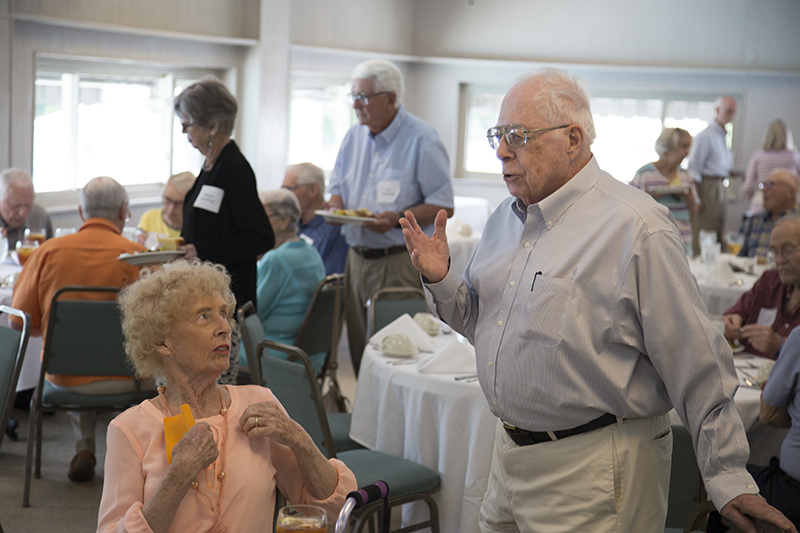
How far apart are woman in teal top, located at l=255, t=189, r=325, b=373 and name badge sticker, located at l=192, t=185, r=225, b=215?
2.32 ft

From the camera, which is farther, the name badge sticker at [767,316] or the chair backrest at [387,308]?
the chair backrest at [387,308]

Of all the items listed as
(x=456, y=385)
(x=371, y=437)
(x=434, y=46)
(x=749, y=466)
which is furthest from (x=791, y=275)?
(x=434, y=46)

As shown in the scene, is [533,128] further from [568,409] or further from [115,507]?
[115,507]

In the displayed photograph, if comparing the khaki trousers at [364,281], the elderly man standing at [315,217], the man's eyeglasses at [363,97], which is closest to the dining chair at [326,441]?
the khaki trousers at [364,281]

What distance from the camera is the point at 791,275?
10.9 ft

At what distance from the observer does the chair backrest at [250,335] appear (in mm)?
3129

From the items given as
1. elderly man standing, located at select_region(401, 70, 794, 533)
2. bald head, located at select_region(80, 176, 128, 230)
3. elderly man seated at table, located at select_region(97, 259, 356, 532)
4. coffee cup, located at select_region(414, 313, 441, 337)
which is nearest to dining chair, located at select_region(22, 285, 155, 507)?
bald head, located at select_region(80, 176, 128, 230)

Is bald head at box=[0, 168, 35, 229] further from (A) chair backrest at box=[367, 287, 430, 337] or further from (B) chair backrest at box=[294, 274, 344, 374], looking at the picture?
(A) chair backrest at box=[367, 287, 430, 337]

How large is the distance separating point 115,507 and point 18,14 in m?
5.26

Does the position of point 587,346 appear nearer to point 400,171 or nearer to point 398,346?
point 398,346

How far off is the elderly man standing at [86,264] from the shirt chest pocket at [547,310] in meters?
2.36

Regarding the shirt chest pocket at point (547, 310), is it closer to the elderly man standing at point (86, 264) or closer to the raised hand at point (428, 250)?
the raised hand at point (428, 250)

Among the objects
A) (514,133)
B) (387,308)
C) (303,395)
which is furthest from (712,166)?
(514,133)

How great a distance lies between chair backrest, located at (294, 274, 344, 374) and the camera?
13.0 feet
